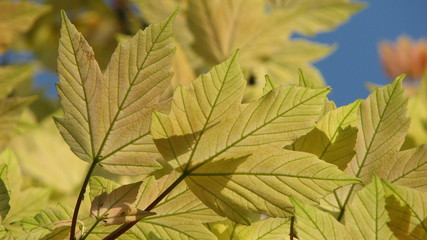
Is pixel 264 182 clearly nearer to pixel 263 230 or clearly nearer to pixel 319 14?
pixel 263 230

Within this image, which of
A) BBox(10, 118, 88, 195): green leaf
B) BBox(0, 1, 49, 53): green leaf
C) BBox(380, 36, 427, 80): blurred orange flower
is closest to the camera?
BBox(0, 1, 49, 53): green leaf

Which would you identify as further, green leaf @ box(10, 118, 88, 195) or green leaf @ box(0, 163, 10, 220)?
green leaf @ box(10, 118, 88, 195)

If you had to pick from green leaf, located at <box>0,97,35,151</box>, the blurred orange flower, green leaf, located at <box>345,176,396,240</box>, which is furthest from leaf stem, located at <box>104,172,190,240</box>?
the blurred orange flower

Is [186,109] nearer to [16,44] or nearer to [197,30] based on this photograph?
[197,30]

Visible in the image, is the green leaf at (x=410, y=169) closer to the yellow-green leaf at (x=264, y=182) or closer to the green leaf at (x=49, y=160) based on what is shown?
the yellow-green leaf at (x=264, y=182)

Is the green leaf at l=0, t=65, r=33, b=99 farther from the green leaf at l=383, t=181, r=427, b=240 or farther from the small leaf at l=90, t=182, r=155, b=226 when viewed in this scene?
the green leaf at l=383, t=181, r=427, b=240

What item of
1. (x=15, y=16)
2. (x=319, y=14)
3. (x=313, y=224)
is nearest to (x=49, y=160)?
(x=15, y=16)

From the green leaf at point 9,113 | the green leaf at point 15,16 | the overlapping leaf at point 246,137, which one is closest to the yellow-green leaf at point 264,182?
the overlapping leaf at point 246,137
